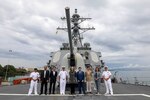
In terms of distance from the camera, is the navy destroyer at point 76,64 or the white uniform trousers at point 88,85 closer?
the navy destroyer at point 76,64

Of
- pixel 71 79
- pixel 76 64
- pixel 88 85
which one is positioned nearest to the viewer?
pixel 88 85

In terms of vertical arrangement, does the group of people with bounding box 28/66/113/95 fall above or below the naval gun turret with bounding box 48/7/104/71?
below

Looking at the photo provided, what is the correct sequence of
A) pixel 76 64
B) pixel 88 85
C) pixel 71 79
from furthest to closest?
pixel 76 64 → pixel 71 79 → pixel 88 85

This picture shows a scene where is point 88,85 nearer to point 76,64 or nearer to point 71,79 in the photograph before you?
point 71,79

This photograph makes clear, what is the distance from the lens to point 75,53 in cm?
1697

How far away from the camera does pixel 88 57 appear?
25641 mm

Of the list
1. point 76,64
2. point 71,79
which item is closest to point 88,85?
point 71,79

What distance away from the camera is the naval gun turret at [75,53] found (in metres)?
15.3

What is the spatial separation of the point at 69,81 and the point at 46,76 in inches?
55.6

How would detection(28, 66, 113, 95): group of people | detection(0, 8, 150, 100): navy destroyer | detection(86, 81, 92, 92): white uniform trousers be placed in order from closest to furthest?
detection(0, 8, 150, 100): navy destroyer → detection(28, 66, 113, 95): group of people → detection(86, 81, 92, 92): white uniform trousers

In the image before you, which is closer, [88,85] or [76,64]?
[88,85]

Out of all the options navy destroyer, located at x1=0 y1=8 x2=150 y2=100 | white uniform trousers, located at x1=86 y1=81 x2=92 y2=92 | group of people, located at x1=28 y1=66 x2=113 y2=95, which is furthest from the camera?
white uniform trousers, located at x1=86 y1=81 x2=92 y2=92

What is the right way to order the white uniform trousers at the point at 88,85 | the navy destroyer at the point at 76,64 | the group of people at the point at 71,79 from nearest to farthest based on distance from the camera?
the navy destroyer at the point at 76,64 → the group of people at the point at 71,79 → the white uniform trousers at the point at 88,85

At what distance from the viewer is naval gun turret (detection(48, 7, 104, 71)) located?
50.2 feet
